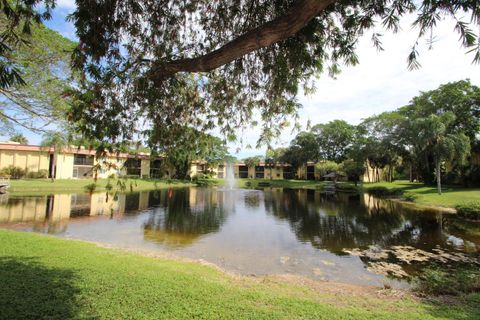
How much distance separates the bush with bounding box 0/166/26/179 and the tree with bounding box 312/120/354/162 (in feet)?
176

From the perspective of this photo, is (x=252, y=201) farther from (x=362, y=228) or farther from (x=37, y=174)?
(x=37, y=174)

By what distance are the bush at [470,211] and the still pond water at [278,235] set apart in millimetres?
1057

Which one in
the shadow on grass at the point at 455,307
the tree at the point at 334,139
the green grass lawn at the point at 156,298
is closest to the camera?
the green grass lawn at the point at 156,298

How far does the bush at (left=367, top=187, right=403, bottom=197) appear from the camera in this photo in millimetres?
34556

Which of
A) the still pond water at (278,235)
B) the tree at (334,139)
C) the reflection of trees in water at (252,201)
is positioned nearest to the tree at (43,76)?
the still pond water at (278,235)

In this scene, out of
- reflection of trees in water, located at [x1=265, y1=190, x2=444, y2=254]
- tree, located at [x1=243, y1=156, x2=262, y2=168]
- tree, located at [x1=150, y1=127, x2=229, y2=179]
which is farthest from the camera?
tree, located at [x1=243, y1=156, x2=262, y2=168]

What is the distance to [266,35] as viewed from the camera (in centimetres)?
311

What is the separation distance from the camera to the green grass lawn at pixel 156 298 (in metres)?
4.40

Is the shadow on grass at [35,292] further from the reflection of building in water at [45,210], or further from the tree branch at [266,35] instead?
the reflection of building in water at [45,210]

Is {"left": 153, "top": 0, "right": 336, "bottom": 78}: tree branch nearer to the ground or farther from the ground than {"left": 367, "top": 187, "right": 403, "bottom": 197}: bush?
farther from the ground

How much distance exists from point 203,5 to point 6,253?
7986 millimetres

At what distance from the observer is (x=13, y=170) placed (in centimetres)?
3609

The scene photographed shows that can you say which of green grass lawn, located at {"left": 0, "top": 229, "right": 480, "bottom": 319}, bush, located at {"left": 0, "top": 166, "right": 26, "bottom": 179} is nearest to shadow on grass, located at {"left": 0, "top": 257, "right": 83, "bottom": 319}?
green grass lawn, located at {"left": 0, "top": 229, "right": 480, "bottom": 319}

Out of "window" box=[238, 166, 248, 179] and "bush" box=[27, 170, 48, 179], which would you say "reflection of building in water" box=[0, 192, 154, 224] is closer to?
"bush" box=[27, 170, 48, 179]
